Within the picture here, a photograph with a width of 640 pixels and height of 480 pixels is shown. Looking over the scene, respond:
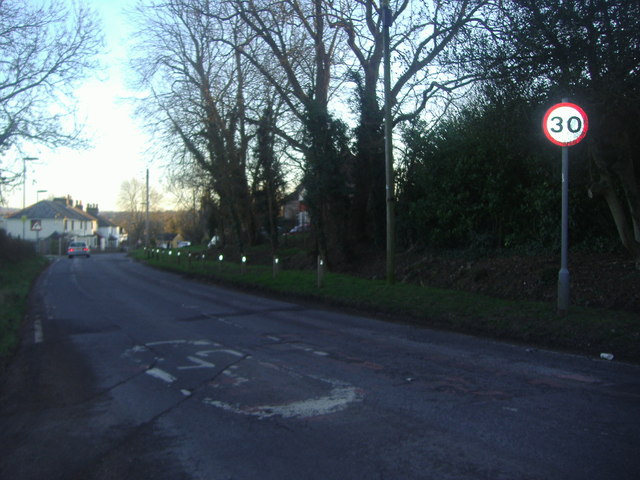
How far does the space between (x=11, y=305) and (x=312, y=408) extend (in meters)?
13.2

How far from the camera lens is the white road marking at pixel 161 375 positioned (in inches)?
312

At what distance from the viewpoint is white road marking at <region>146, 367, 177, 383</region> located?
7.93m

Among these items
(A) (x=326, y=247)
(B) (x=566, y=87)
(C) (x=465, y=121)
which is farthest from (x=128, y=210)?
(B) (x=566, y=87)

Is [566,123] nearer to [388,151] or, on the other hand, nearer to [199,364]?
[388,151]

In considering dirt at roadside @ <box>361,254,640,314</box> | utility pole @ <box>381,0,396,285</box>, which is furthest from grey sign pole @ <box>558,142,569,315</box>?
utility pole @ <box>381,0,396,285</box>

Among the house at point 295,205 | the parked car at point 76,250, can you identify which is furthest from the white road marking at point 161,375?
the parked car at point 76,250

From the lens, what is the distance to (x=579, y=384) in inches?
284

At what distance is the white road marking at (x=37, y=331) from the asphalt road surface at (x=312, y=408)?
0.09 meters

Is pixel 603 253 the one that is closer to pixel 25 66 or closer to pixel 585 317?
pixel 585 317

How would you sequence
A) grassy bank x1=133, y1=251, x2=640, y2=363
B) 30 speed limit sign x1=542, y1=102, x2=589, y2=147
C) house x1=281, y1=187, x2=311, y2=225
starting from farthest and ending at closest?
house x1=281, y1=187, x2=311, y2=225 < 30 speed limit sign x1=542, y1=102, x2=589, y2=147 < grassy bank x1=133, y1=251, x2=640, y2=363

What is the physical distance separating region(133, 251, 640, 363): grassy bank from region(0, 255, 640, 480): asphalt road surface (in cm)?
68

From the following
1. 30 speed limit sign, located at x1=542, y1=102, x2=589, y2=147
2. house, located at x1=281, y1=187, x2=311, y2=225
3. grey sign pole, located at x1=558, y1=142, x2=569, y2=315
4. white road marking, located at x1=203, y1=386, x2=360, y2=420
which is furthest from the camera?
house, located at x1=281, y1=187, x2=311, y2=225

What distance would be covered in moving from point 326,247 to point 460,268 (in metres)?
7.04

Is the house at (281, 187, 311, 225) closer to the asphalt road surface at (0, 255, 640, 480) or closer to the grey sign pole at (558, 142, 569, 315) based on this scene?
the grey sign pole at (558, 142, 569, 315)
